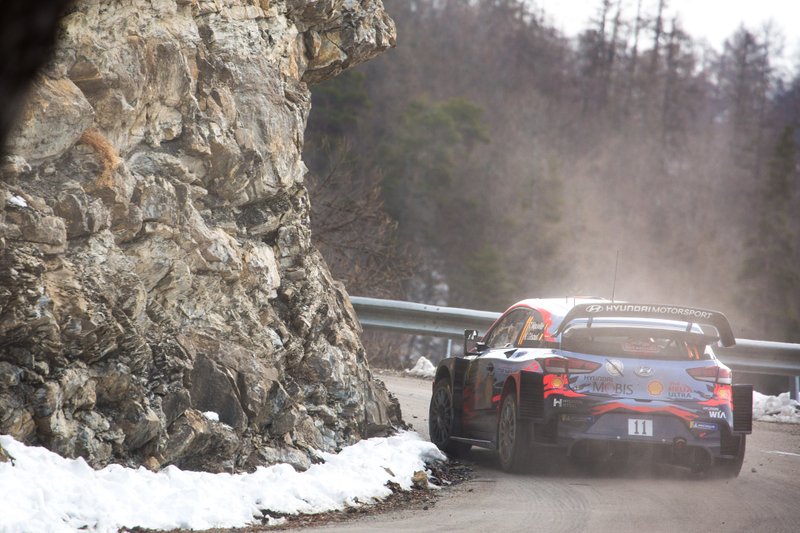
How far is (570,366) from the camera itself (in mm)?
9195

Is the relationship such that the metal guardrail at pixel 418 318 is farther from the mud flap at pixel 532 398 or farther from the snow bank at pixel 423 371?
the mud flap at pixel 532 398

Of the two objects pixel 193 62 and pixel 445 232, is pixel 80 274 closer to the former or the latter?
pixel 193 62

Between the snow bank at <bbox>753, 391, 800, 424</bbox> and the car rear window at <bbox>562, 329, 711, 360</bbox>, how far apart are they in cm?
633

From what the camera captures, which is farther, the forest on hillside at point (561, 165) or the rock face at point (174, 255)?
the forest on hillside at point (561, 165)

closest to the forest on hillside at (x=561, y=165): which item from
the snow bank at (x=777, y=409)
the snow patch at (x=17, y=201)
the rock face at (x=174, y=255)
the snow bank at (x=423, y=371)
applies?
the snow bank at (x=423, y=371)

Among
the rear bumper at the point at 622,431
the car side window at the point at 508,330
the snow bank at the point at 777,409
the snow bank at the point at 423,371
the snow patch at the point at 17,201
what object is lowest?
the snow bank at the point at 423,371

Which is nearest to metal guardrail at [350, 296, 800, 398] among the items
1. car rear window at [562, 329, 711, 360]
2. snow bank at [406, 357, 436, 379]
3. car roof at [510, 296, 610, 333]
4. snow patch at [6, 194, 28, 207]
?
snow bank at [406, 357, 436, 379]

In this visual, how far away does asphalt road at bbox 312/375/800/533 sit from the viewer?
716 cm

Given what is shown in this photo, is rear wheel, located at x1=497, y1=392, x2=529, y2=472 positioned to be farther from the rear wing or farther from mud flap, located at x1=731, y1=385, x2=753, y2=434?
mud flap, located at x1=731, y1=385, x2=753, y2=434

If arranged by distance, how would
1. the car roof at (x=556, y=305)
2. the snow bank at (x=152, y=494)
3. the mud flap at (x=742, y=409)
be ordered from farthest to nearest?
the car roof at (x=556, y=305), the mud flap at (x=742, y=409), the snow bank at (x=152, y=494)

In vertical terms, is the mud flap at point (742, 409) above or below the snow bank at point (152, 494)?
above

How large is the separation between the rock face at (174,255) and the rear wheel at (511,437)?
53.1 inches

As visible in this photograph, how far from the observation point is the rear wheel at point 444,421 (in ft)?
35.7

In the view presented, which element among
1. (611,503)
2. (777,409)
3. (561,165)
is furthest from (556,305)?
(561,165)
